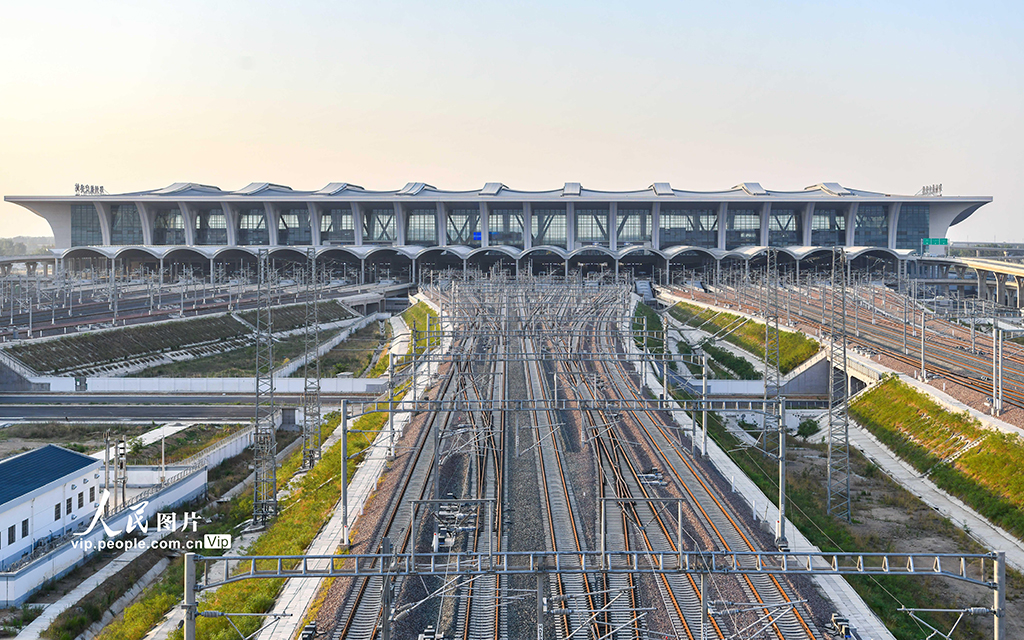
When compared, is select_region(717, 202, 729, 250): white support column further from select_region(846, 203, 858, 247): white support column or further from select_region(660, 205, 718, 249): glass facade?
select_region(846, 203, 858, 247): white support column

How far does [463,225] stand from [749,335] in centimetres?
4082

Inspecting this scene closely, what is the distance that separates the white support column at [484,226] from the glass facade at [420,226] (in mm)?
4812

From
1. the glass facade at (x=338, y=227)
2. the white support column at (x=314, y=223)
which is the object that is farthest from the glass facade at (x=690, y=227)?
the white support column at (x=314, y=223)

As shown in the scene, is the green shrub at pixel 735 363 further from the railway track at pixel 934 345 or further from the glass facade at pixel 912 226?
the glass facade at pixel 912 226

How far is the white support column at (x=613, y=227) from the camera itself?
7281 centimetres

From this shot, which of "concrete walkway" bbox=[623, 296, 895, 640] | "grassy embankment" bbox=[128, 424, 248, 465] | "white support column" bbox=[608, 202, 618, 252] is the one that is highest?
"white support column" bbox=[608, 202, 618, 252]

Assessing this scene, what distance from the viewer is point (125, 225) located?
77.6 meters

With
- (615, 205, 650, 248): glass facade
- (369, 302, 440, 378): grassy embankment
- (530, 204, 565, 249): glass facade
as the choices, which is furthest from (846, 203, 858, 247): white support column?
(369, 302, 440, 378): grassy embankment

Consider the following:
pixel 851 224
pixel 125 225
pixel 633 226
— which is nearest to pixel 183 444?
pixel 633 226

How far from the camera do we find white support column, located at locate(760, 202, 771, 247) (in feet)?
237

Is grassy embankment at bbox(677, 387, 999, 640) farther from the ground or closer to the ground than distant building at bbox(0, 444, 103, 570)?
closer to the ground

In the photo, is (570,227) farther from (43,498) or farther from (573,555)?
(573,555)

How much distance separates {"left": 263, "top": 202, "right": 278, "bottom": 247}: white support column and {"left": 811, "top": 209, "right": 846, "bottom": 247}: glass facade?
50.1 m

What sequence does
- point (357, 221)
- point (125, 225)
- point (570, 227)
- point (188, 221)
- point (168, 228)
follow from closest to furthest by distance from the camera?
point (570, 227), point (357, 221), point (188, 221), point (125, 225), point (168, 228)
